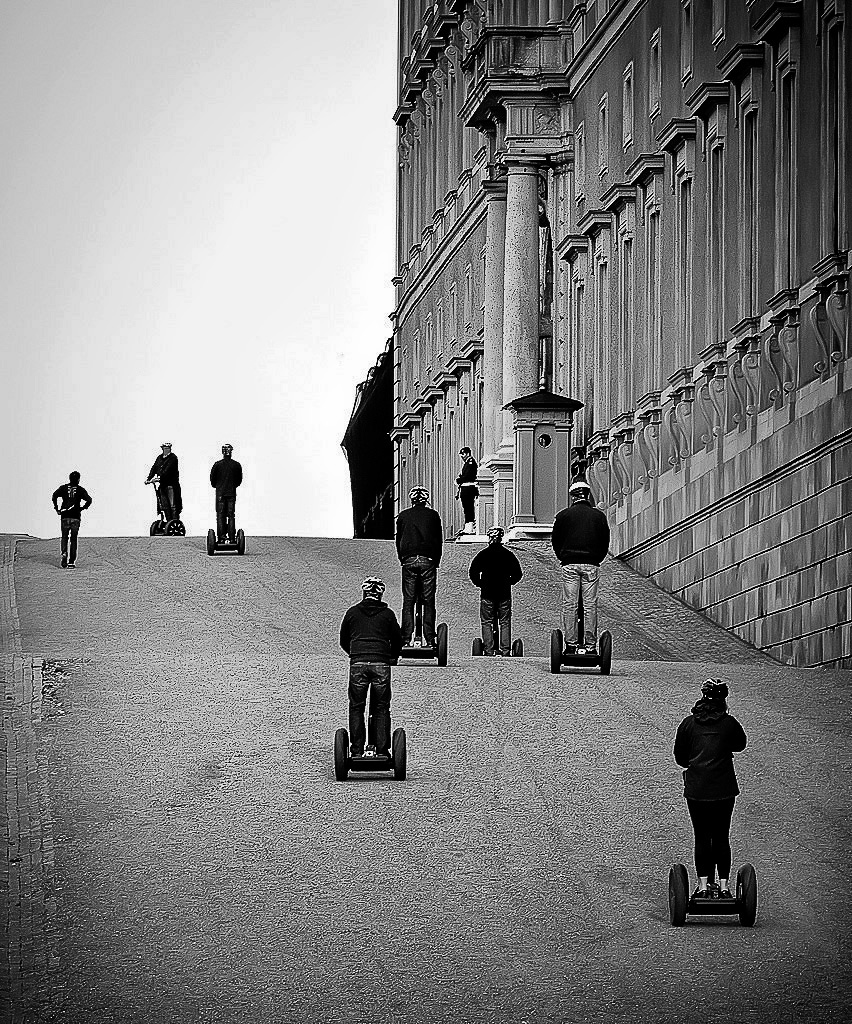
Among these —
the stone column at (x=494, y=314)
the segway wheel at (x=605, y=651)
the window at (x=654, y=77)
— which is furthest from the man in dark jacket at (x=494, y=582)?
the stone column at (x=494, y=314)

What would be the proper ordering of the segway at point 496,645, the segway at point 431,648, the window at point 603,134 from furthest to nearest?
the window at point 603,134 < the segway at point 496,645 < the segway at point 431,648

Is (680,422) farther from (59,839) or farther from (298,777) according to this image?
(59,839)

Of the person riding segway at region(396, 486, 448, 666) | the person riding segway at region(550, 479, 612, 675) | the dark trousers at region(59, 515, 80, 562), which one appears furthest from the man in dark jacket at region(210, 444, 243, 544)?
the person riding segway at region(550, 479, 612, 675)

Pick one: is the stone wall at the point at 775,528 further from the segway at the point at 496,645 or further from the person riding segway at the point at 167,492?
the person riding segway at the point at 167,492

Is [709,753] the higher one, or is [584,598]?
[584,598]

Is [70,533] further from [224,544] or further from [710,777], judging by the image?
[710,777]

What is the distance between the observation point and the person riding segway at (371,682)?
56.7 feet

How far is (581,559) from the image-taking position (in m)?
23.6

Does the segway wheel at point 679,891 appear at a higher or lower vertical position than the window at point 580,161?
lower

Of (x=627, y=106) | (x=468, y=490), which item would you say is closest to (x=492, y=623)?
(x=627, y=106)

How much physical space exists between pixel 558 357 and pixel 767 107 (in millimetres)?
15950

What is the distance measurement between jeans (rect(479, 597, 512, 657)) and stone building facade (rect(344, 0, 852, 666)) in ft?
12.0

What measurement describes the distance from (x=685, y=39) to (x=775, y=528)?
1055 centimetres

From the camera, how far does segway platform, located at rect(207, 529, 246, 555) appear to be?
36.4 metres
